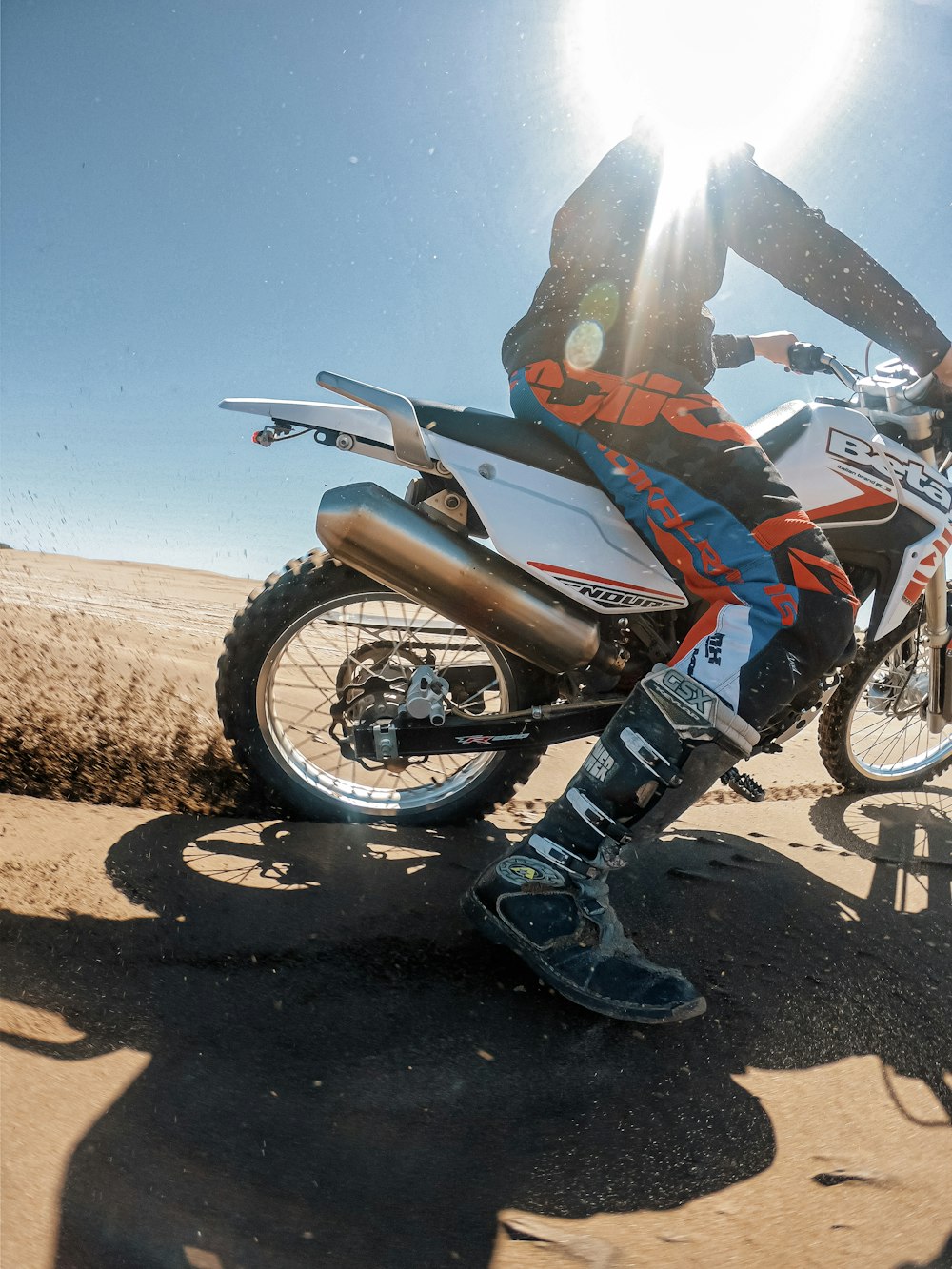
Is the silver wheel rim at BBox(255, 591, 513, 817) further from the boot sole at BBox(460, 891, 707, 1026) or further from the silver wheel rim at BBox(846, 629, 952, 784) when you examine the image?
the silver wheel rim at BBox(846, 629, 952, 784)

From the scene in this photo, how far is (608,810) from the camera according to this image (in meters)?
1.62

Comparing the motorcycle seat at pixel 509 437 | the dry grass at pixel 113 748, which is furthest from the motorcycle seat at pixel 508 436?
the dry grass at pixel 113 748

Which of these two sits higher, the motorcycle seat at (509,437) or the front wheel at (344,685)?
the motorcycle seat at (509,437)

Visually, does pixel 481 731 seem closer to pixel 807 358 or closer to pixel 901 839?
pixel 901 839

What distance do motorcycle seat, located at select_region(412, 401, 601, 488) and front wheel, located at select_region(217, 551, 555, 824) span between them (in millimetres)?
485

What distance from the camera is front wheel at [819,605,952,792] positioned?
9.78 feet

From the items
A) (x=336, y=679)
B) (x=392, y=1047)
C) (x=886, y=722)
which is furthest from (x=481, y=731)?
A: (x=886, y=722)

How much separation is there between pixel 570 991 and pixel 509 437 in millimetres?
1324

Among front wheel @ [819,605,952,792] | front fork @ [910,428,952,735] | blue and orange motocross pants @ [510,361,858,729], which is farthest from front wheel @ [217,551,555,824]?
front fork @ [910,428,952,735]

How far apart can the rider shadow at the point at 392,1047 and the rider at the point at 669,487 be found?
148 millimetres

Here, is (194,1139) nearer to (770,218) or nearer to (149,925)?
(149,925)

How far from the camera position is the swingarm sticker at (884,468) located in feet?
7.54

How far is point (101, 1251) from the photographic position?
0.81 meters

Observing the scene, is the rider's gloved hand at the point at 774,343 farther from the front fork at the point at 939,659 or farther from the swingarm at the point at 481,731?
the swingarm at the point at 481,731
